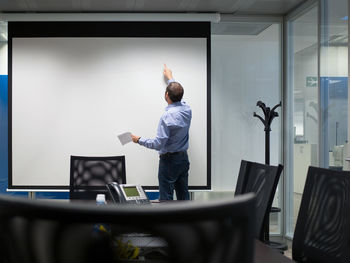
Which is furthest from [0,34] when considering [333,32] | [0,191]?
[333,32]

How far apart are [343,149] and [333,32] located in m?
1.18

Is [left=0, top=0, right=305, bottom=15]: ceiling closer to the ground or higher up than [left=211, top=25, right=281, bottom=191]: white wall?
higher up

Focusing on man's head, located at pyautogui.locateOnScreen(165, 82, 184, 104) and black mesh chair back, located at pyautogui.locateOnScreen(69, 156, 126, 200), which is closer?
black mesh chair back, located at pyautogui.locateOnScreen(69, 156, 126, 200)

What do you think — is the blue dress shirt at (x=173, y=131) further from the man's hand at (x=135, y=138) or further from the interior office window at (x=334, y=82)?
the interior office window at (x=334, y=82)

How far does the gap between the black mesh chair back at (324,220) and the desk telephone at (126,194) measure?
3.28 feet

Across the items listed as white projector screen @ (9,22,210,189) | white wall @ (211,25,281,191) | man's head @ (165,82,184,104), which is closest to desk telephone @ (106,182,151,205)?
man's head @ (165,82,184,104)

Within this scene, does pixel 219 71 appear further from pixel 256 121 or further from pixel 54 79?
pixel 54 79

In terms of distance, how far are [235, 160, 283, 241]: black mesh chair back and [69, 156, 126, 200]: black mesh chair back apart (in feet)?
4.03

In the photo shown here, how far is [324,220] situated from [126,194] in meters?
1.24

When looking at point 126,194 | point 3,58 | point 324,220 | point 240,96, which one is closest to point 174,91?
point 240,96

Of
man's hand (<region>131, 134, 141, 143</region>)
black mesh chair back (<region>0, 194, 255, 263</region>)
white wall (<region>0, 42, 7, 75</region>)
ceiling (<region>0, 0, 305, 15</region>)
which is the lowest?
black mesh chair back (<region>0, 194, 255, 263</region>)

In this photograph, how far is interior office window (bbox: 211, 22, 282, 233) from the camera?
5820 millimetres

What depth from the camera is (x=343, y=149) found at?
4.48 metres

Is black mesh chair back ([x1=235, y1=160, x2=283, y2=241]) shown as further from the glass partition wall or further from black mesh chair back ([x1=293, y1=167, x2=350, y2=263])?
the glass partition wall
